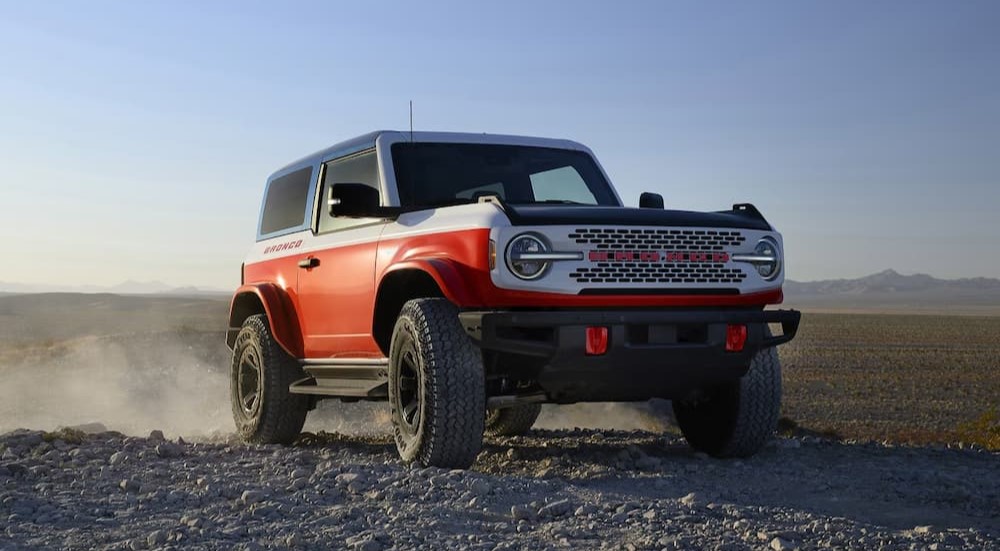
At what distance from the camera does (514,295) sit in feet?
21.9

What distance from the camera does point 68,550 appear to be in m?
5.04

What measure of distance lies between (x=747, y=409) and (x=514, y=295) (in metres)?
2.16

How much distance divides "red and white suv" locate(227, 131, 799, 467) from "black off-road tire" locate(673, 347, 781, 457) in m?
0.01

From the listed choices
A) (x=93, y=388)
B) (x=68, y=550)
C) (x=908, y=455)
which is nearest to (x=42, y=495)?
(x=68, y=550)

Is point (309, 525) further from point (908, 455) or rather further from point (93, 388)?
point (93, 388)

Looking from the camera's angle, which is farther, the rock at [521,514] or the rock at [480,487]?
the rock at [480,487]

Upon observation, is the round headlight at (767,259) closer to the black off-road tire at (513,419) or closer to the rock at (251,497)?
the rock at (251,497)

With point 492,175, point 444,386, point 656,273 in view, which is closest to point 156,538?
point 444,386

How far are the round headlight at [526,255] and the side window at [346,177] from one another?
1805 mm

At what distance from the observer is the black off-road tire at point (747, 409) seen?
25.9 feet

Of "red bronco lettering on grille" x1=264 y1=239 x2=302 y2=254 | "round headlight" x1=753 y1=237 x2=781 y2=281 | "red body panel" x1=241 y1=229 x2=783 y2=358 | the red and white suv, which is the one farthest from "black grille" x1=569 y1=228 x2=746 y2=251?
"red bronco lettering on grille" x1=264 y1=239 x2=302 y2=254

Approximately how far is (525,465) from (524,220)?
1990 mm

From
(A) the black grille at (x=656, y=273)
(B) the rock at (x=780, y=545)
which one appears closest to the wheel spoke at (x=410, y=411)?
(A) the black grille at (x=656, y=273)

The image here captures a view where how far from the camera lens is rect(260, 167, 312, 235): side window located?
956 centimetres
